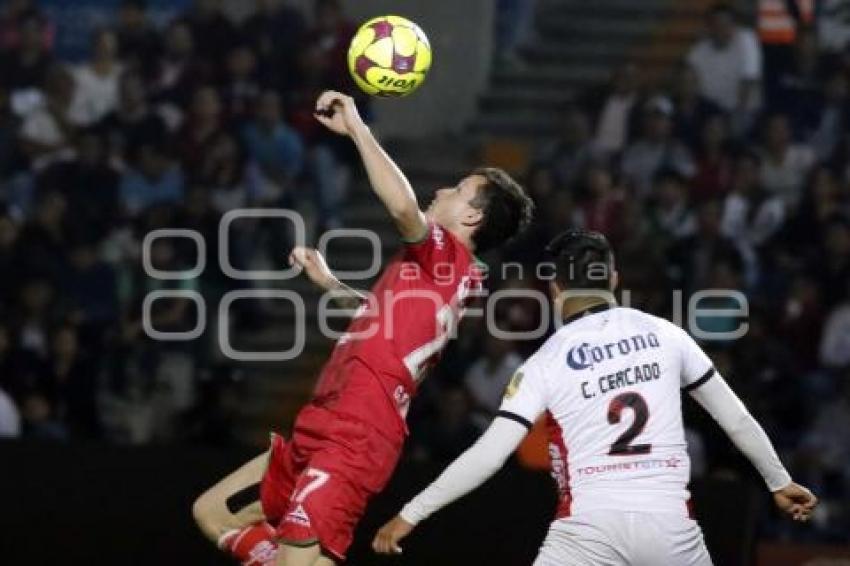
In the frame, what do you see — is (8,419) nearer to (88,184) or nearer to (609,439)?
(88,184)

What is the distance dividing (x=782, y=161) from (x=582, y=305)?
20.5 ft

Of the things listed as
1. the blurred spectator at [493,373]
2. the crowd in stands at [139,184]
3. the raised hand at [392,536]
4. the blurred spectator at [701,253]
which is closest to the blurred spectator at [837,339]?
the blurred spectator at [701,253]

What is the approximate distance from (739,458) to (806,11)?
3841 mm

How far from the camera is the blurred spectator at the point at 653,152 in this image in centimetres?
1434

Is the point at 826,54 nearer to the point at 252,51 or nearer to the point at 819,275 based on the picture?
the point at 819,275

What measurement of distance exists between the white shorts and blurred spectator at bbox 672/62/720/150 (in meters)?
6.76

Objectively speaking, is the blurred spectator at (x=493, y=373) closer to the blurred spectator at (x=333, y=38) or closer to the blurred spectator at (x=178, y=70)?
the blurred spectator at (x=333, y=38)

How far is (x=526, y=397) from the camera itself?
7887mm

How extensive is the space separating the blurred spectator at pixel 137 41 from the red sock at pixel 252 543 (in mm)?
7444

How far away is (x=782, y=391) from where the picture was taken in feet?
42.2

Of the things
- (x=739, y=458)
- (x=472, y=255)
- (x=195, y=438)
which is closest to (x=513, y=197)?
(x=472, y=255)

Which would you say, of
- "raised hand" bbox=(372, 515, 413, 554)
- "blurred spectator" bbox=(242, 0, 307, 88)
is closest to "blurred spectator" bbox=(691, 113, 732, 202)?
"blurred spectator" bbox=(242, 0, 307, 88)

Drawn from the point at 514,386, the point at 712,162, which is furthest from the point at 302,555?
the point at 712,162

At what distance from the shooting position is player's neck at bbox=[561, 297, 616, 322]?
8141mm
